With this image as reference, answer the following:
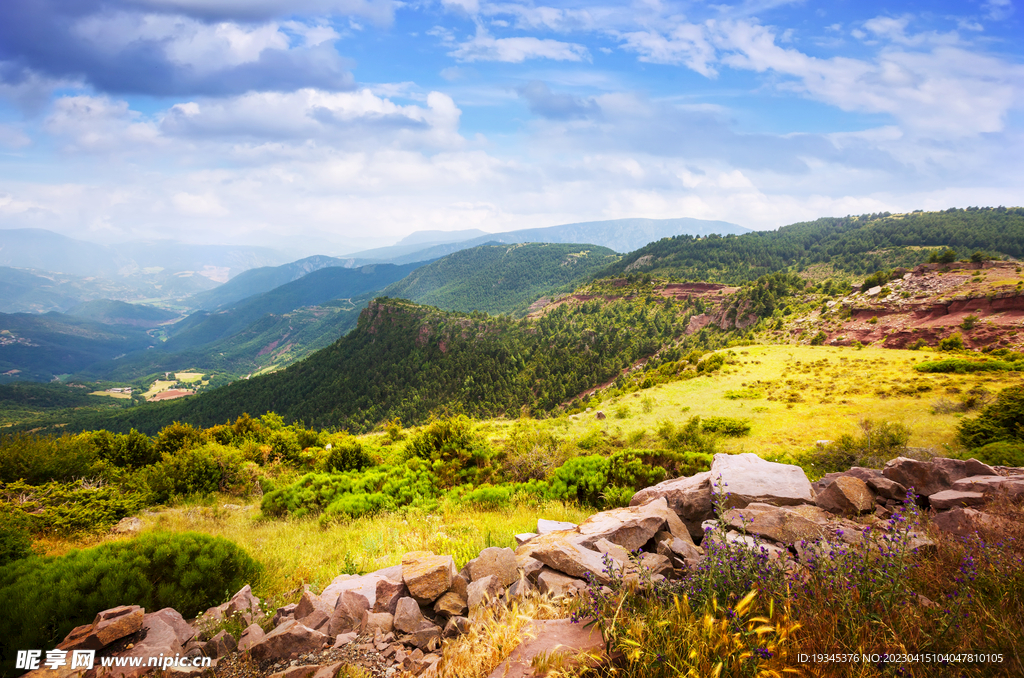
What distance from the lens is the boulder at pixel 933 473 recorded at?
703 cm

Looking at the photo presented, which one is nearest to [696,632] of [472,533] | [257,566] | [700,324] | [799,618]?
[799,618]

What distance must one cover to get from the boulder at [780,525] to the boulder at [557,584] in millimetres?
2091

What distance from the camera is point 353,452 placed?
47.6 feet

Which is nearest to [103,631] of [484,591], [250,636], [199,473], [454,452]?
[250,636]

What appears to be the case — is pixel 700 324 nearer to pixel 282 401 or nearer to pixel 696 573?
pixel 696 573

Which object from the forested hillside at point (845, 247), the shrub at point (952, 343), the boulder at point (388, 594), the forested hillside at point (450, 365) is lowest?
the forested hillside at point (450, 365)

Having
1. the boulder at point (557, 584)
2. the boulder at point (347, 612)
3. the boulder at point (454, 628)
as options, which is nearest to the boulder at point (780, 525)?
the boulder at point (557, 584)

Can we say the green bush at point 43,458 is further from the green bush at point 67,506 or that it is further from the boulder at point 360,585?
the boulder at point 360,585

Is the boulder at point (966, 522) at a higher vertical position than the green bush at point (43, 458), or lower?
higher

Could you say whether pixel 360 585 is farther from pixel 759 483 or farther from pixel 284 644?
pixel 759 483

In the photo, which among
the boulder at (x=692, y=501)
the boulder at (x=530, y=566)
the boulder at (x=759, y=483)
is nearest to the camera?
the boulder at (x=530, y=566)

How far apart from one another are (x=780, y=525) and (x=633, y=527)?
80.4 inches

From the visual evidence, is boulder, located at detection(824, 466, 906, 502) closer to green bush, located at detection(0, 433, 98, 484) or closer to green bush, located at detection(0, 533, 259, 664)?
green bush, located at detection(0, 533, 259, 664)

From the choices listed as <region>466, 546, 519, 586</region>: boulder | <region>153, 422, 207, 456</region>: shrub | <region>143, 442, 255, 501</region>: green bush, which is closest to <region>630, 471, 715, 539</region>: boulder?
<region>466, 546, 519, 586</region>: boulder
